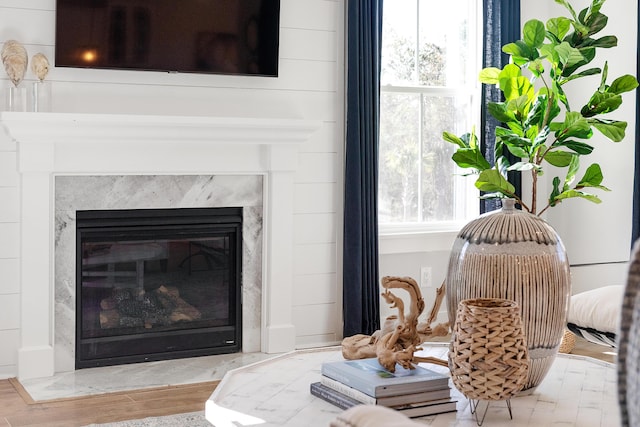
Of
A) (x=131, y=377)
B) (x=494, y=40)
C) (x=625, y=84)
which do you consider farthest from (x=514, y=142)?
(x=131, y=377)

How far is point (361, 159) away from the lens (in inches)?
174

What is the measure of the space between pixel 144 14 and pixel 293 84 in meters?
0.82

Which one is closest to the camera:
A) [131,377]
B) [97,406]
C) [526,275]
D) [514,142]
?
[526,275]

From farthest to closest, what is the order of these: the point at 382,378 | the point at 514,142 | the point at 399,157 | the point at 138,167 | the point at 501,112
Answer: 1. the point at 399,157
2. the point at 514,142
3. the point at 501,112
4. the point at 138,167
5. the point at 382,378

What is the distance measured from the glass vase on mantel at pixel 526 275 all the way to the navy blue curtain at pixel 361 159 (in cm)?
226

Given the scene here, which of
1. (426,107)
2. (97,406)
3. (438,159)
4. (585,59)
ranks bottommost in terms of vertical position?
(97,406)

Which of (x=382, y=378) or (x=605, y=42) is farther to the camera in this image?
(x=605, y=42)

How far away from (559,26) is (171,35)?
6.03 feet

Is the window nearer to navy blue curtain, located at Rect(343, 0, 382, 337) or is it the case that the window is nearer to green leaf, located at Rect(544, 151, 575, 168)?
navy blue curtain, located at Rect(343, 0, 382, 337)

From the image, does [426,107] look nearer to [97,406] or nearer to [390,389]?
[97,406]

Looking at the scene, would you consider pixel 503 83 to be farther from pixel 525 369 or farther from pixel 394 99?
pixel 525 369

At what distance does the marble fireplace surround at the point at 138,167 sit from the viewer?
3.68 meters

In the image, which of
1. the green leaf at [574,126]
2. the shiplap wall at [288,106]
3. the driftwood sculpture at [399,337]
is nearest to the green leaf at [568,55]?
the green leaf at [574,126]

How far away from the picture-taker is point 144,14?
154 inches
